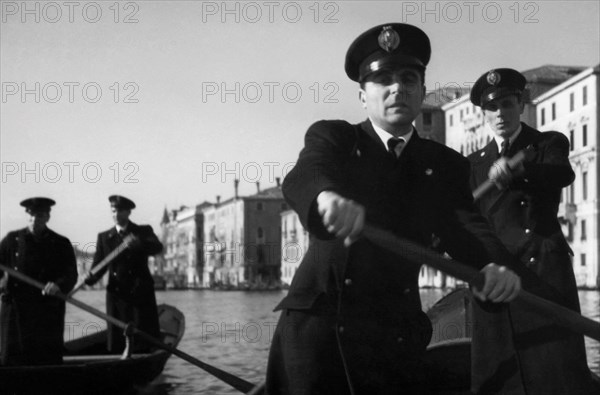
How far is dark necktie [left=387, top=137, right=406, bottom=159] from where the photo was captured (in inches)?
115

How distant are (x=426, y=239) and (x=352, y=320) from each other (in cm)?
40

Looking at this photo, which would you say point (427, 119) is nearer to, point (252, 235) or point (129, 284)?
point (252, 235)

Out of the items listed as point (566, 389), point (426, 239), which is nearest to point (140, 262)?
point (566, 389)

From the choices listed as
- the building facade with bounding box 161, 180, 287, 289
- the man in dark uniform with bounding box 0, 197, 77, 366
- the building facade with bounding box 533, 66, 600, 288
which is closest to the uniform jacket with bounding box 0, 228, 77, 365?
the man in dark uniform with bounding box 0, 197, 77, 366

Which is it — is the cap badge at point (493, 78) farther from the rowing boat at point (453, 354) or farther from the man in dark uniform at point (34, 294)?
the man in dark uniform at point (34, 294)

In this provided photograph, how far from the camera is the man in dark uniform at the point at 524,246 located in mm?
4020

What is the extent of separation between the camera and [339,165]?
2.85 metres

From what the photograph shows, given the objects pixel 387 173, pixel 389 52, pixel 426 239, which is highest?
pixel 389 52

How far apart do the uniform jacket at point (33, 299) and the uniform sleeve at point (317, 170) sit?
5.84m

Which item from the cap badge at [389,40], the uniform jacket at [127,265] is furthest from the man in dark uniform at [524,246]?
the uniform jacket at [127,265]

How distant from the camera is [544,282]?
4141 millimetres

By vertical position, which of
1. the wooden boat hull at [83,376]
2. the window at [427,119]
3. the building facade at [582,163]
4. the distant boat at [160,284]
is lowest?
the distant boat at [160,284]

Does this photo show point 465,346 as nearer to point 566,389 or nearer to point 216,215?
point 566,389

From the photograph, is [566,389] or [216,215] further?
[216,215]
